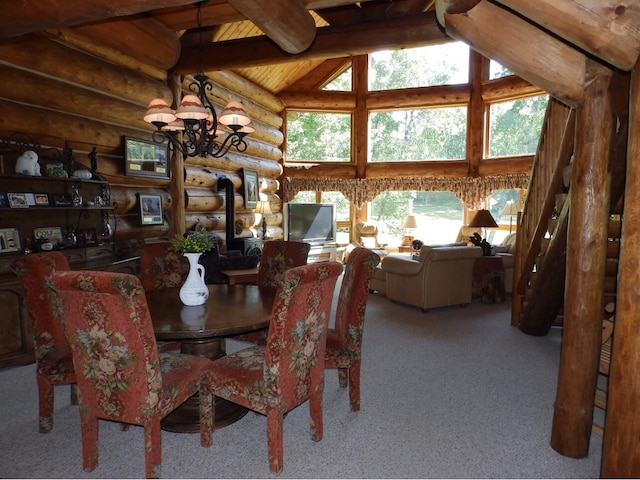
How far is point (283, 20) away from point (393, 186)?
21.0 ft

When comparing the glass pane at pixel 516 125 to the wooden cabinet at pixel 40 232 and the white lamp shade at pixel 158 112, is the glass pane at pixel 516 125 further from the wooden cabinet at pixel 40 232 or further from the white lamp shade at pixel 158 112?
the wooden cabinet at pixel 40 232

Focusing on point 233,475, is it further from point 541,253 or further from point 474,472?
point 541,253

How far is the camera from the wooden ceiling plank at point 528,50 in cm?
209

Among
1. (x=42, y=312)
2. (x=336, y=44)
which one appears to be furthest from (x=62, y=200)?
(x=336, y=44)

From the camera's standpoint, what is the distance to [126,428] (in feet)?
7.93

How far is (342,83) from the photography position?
974 cm

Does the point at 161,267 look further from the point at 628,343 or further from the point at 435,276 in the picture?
the point at 435,276

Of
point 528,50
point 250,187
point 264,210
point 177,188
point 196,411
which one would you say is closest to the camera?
point 528,50

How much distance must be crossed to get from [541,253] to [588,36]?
2.49m

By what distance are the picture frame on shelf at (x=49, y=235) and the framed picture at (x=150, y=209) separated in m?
1.18

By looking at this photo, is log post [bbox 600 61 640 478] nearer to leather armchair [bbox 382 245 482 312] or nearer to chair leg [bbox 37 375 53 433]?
chair leg [bbox 37 375 53 433]

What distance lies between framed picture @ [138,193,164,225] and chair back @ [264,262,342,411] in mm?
3577

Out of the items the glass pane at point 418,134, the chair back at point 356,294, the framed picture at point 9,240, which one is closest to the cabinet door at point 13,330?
the framed picture at point 9,240

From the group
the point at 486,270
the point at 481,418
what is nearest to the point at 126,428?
the point at 481,418
